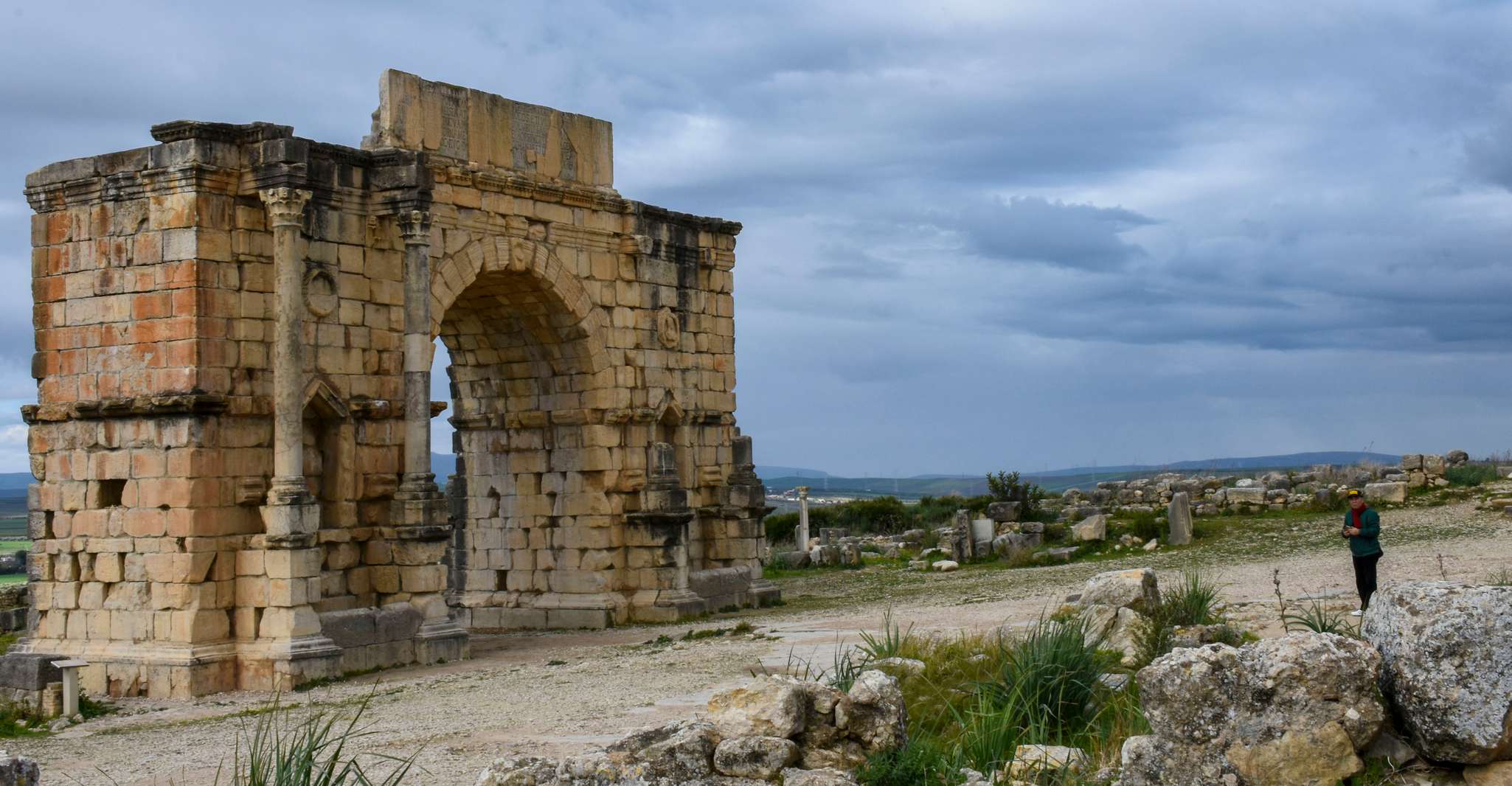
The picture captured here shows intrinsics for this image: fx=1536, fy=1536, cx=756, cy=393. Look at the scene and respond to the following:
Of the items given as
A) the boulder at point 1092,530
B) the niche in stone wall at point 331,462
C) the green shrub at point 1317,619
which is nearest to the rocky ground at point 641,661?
the green shrub at point 1317,619

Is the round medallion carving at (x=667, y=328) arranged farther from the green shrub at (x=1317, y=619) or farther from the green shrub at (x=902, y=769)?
the green shrub at (x=902, y=769)

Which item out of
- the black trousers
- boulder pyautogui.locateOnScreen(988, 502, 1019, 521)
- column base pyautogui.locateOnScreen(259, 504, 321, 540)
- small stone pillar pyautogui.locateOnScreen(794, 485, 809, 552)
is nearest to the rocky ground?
the black trousers

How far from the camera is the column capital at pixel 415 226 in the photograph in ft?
49.2

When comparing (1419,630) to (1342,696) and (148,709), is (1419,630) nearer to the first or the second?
(1342,696)

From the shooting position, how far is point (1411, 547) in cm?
1934

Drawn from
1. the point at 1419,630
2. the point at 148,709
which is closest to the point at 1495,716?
the point at 1419,630

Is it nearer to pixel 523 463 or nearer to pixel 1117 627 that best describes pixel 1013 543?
pixel 523 463

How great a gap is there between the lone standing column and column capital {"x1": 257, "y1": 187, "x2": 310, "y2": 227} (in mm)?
1438

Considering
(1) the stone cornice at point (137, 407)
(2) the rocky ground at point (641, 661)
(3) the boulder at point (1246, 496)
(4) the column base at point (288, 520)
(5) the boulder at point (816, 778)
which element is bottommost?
(2) the rocky ground at point (641, 661)

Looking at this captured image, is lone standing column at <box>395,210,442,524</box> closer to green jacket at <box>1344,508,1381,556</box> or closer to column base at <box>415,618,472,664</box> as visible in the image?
column base at <box>415,618,472,664</box>

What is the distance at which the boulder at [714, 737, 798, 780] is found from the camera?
6.17 meters

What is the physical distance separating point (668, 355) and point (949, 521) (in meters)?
16.3

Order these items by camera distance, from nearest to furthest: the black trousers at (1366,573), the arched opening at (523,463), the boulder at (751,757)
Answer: the boulder at (751,757) → the black trousers at (1366,573) → the arched opening at (523,463)

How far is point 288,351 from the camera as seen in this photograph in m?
13.6
